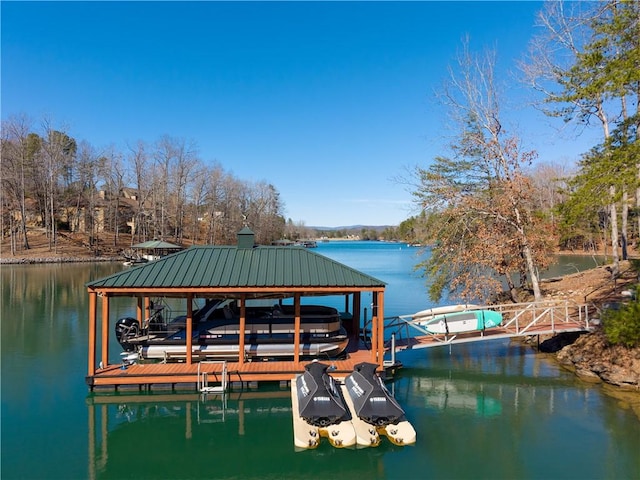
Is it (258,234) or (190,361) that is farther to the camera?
(258,234)

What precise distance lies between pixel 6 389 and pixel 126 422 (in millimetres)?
4200

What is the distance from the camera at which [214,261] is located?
38.1ft

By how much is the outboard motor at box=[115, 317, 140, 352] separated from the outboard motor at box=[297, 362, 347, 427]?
5.55m

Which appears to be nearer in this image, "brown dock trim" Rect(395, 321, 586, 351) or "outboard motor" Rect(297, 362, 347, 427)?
"outboard motor" Rect(297, 362, 347, 427)

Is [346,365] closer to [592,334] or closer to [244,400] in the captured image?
[244,400]

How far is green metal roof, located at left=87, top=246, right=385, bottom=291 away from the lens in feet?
35.0

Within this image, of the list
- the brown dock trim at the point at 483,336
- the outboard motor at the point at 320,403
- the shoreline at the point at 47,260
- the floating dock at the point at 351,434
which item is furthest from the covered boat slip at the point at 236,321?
the shoreline at the point at 47,260

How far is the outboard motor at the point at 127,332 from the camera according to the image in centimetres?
1175

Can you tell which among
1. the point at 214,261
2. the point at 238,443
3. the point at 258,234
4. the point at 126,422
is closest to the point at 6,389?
the point at 126,422

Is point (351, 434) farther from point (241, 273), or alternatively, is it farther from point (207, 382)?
point (241, 273)

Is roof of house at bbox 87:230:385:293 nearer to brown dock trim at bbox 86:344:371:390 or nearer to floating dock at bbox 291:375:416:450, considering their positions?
brown dock trim at bbox 86:344:371:390

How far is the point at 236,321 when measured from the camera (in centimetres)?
1210

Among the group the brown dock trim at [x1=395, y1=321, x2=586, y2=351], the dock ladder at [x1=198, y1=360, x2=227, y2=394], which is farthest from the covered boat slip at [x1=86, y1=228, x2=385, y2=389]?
the brown dock trim at [x1=395, y1=321, x2=586, y2=351]

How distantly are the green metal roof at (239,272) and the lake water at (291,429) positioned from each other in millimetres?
2856
